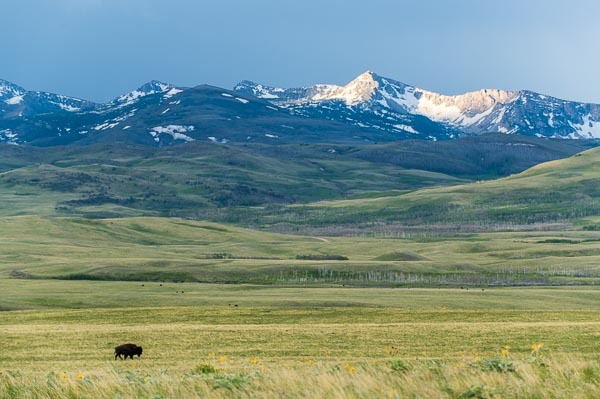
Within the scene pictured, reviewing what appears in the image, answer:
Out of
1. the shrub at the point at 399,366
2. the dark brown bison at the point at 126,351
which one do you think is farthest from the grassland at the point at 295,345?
the dark brown bison at the point at 126,351

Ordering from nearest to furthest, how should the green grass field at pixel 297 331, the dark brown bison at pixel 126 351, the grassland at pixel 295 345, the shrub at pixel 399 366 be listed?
the grassland at pixel 295 345, the green grass field at pixel 297 331, the shrub at pixel 399 366, the dark brown bison at pixel 126 351

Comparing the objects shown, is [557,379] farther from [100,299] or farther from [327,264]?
[327,264]

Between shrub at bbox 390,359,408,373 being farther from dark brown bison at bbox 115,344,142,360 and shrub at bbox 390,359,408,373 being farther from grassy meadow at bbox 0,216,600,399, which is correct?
dark brown bison at bbox 115,344,142,360

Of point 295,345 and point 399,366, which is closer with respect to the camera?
point 399,366

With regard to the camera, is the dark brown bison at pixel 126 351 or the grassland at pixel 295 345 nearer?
the grassland at pixel 295 345

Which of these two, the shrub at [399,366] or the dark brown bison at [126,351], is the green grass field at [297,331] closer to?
the shrub at [399,366]

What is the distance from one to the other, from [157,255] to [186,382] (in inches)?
6739

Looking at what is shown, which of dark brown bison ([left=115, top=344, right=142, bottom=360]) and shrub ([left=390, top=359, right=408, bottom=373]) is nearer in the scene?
shrub ([left=390, top=359, right=408, bottom=373])

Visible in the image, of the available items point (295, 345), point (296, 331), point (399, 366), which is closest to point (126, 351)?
point (295, 345)

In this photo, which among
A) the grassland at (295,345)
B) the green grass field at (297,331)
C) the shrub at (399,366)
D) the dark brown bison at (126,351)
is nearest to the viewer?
the grassland at (295,345)

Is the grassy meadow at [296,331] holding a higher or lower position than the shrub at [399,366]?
lower

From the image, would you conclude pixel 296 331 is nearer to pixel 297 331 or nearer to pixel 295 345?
pixel 297 331

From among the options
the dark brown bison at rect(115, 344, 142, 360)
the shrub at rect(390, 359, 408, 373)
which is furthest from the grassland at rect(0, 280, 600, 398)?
the dark brown bison at rect(115, 344, 142, 360)

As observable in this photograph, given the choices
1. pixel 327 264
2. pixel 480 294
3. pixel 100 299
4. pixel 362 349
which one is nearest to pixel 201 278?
pixel 327 264
